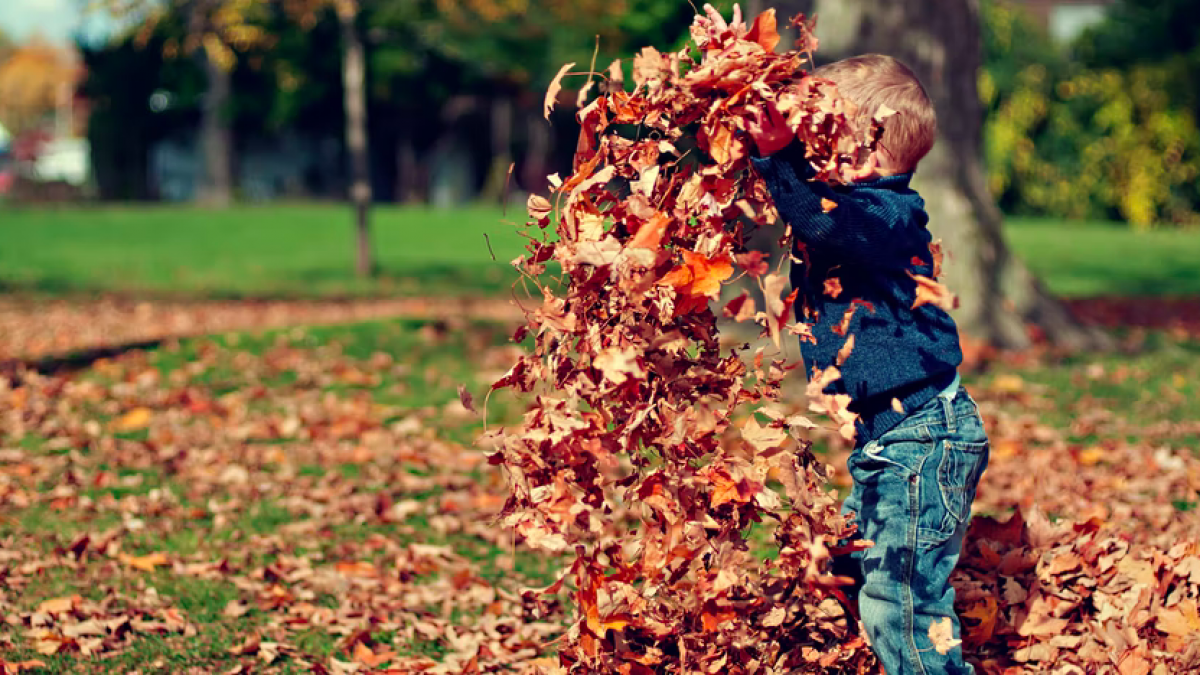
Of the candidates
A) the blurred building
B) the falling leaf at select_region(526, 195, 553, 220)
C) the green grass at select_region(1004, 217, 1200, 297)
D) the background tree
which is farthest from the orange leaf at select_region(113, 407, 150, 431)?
the background tree

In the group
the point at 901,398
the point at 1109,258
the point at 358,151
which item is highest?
the point at 901,398

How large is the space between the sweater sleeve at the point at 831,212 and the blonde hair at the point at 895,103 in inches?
5.6

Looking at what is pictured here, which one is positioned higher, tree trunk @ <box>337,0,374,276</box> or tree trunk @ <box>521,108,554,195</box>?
tree trunk @ <box>337,0,374,276</box>

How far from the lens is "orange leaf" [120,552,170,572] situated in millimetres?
4621

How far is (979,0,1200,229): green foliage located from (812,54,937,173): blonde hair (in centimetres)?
2685

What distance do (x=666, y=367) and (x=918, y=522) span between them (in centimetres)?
67

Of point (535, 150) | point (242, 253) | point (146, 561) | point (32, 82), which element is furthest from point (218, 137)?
point (32, 82)

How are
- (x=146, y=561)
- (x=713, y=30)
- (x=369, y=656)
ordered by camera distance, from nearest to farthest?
(x=713, y=30), (x=369, y=656), (x=146, y=561)

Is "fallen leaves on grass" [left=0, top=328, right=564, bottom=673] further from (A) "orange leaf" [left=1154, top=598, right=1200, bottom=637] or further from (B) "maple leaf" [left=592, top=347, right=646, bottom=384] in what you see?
(A) "orange leaf" [left=1154, top=598, right=1200, bottom=637]

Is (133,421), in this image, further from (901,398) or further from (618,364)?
(901,398)

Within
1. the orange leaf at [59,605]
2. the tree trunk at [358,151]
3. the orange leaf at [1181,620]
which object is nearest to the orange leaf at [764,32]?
the orange leaf at [1181,620]

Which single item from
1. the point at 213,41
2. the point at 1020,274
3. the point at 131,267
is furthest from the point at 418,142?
the point at 1020,274

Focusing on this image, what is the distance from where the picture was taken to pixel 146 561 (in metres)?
4.65

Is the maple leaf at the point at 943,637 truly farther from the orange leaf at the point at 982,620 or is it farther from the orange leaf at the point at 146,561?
the orange leaf at the point at 146,561
